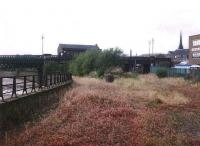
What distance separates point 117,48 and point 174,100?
183 ft

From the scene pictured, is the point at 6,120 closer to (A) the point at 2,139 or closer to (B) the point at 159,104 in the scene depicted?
(A) the point at 2,139

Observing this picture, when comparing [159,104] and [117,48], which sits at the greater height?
[117,48]

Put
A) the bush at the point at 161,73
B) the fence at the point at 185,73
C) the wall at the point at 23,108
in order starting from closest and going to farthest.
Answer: the wall at the point at 23,108
the fence at the point at 185,73
the bush at the point at 161,73

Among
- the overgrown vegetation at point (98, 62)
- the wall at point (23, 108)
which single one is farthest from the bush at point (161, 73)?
the wall at point (23, 108)

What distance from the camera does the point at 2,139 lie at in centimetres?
1442

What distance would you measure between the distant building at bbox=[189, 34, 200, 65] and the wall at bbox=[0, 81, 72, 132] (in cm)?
8999

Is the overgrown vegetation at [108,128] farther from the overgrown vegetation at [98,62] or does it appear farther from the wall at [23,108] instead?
the overgrown vegetation at [98,62]

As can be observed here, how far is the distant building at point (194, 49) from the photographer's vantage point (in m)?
110

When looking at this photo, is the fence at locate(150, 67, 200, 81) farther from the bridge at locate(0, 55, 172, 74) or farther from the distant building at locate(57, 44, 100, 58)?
the distant building at locate(57, 44, 100, 58)

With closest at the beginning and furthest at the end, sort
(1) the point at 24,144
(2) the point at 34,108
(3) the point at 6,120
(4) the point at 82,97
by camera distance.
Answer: (1) the point at 24,144 < (3) the point at 6,120 < (2) the point at 34,108 < (4) the point at 82,97

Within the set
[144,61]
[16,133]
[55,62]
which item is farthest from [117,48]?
[16,133]

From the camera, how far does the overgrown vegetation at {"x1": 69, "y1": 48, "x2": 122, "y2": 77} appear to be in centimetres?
8088

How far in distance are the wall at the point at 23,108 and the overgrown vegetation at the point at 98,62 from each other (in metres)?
52.7

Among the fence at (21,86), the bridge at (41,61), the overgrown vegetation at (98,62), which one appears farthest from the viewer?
the overgrown vegetation at (98,62)
